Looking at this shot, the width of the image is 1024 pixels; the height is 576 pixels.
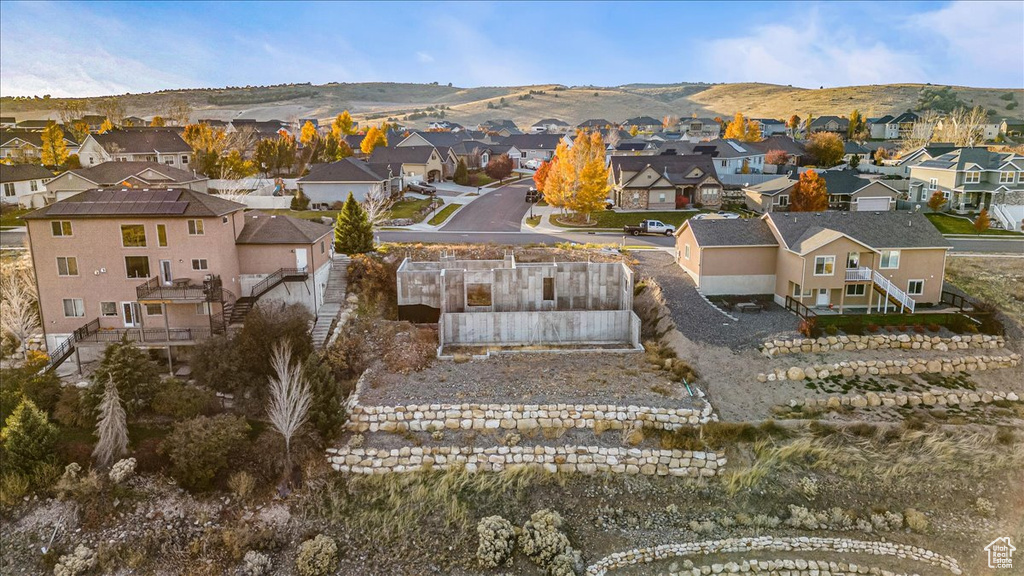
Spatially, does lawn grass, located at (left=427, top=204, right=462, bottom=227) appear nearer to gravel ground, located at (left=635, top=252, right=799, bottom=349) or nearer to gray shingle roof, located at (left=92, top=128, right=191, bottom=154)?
gravel ground, located at (left=635, top=252, right=799, bottom=349)

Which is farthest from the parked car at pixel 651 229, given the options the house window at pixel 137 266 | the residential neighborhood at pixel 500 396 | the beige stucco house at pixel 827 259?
the house window at pixel 137 266

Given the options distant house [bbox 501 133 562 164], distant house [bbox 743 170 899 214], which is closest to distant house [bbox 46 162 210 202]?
distant house [bbox 743 170 899 214]

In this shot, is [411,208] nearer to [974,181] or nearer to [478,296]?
[478,296]

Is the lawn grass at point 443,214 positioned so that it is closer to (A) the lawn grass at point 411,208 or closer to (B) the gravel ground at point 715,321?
(A) the lawn grass at point 411,208

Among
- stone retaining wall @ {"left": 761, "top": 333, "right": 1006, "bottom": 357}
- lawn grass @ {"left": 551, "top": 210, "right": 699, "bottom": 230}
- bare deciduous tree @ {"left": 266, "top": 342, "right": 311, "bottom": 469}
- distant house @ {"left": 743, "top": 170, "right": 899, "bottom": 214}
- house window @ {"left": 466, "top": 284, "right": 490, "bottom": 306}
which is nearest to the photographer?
bare deciduous tree @ {"left": 266, "top": 342, "right": 311, "bottom": 469}

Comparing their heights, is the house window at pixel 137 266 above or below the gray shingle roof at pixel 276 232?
below

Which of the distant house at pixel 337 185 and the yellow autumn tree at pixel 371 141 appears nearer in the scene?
the distant house at pixel 337 185

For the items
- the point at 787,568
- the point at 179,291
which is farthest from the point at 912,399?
the point at 179,291
